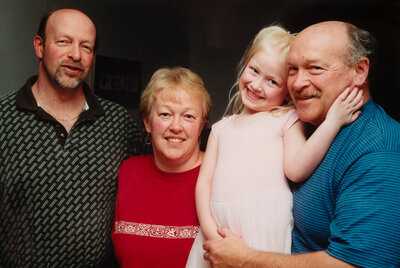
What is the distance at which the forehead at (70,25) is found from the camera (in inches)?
59.0

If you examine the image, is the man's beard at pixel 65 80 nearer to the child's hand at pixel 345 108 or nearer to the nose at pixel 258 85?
the nose at pixel 258 85

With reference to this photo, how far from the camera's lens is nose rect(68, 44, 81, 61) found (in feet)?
4.88

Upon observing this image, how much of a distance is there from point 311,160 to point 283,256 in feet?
0.90

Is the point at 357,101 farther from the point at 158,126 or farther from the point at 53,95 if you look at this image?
the point at 53,95

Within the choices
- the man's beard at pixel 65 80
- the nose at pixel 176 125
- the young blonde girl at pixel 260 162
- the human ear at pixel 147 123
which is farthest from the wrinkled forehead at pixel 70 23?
the young blonde girl at pixel 260 162

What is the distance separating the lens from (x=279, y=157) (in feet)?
3.92

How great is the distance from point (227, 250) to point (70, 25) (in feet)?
3.35

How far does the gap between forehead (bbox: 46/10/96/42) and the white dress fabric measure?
73 centimetres

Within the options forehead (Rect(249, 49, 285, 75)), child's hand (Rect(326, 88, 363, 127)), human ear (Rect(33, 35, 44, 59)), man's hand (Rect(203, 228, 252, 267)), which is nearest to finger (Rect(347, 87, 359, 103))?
child's hand (Rect(326, 88, 363, 127))

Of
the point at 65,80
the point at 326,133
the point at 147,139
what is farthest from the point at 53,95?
the point at 326,133

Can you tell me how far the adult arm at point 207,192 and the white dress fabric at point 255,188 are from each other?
0.03m

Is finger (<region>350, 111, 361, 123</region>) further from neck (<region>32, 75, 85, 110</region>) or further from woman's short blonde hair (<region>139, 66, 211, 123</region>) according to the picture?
neck (<region>32, 75, 85, 110</region>)

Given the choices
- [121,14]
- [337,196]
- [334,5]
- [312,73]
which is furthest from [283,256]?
[121,14]

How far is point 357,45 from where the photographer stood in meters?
1.06
